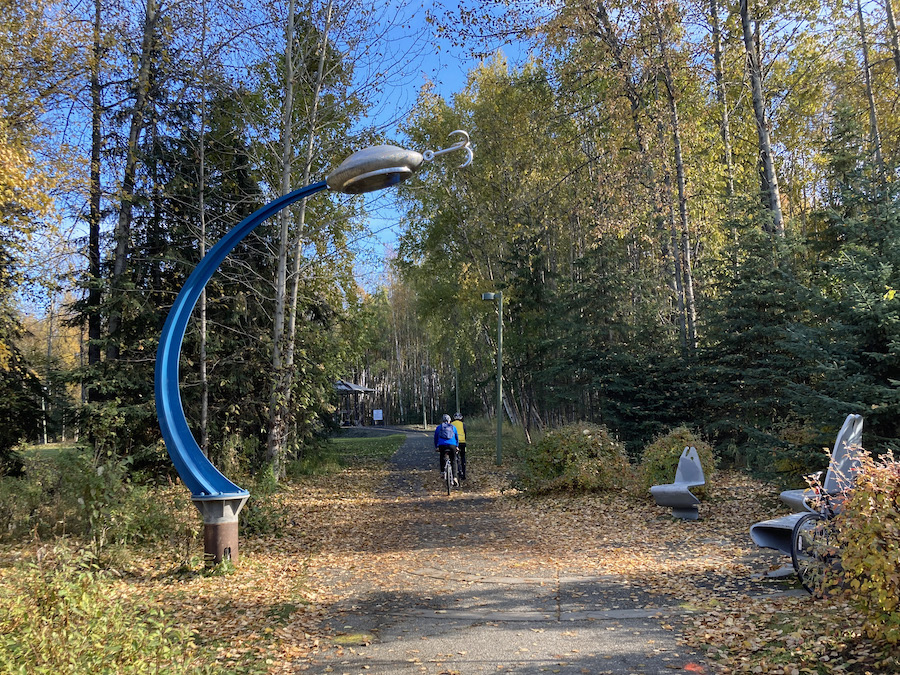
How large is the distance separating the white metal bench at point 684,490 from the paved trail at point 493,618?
198cm

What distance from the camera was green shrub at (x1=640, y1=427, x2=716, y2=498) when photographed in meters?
10.6

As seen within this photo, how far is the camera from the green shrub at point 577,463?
1196 cm

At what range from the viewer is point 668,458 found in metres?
10.7

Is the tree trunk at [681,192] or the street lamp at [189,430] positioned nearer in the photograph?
the street lamp at [189,430]

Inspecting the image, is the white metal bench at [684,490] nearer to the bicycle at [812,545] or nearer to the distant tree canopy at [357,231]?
the distant tree canopy at [357,231]

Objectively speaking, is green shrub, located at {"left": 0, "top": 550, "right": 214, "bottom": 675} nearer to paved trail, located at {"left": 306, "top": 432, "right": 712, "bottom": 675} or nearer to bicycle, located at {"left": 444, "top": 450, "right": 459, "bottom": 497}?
paved trail, located at {"left": 306, "top": 432, "right": 712, "bottom": 675}

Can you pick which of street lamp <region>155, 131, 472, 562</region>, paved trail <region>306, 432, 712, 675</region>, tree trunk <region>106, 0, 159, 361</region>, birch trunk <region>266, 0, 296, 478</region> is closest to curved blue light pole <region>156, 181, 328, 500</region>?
street lamp <region>155, 131, 472, 562</region>

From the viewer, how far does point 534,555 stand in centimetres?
759

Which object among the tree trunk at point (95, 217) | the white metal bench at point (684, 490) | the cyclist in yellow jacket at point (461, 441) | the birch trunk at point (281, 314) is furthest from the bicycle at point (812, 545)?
the tree trunk at point (95, 217)

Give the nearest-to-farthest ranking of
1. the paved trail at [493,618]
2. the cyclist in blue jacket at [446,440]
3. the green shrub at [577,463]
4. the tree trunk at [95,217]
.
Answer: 1. the paved trail at [493,618]
2. the green shrub at [577,463]
3. the tree trunk at [95,217]
4. the cyclist in blue jacket at [446,440]

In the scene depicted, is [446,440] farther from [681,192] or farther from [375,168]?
[375,168]

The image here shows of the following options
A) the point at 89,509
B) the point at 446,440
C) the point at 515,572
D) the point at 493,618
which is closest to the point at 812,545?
the point at 493,618

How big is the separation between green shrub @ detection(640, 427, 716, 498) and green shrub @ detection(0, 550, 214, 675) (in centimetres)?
826

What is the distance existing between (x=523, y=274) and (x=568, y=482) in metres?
12.0
